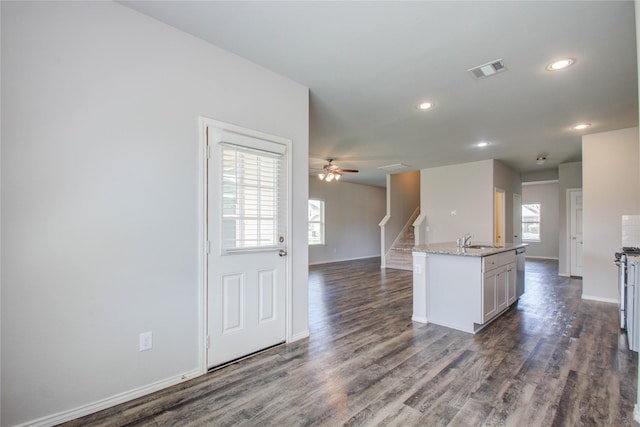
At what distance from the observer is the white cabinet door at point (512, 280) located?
409cm

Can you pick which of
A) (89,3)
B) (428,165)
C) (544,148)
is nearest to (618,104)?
(544,148)

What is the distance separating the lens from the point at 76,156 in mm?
1911

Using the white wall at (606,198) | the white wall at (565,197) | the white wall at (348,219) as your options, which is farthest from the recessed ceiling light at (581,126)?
the white wall at (348,219)

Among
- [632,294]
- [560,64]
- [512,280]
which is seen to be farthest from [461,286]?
[560,64]

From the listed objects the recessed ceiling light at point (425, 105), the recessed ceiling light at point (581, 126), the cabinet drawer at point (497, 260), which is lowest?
the cabinet drawer at point (497, 260)

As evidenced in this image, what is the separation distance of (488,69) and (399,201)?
257 inches

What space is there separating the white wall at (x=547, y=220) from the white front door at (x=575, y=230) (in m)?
3.96

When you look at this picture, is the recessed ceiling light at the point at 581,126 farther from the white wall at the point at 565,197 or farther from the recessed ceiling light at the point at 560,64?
the white wall at the point at 565,197

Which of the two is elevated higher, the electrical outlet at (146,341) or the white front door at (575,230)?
the white front door at (575,230)

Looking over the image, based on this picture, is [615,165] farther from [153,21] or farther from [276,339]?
[153,21]

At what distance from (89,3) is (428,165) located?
6900 mm

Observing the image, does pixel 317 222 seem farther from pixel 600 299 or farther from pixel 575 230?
pixel 600 299

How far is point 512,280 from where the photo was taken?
4.21 meters

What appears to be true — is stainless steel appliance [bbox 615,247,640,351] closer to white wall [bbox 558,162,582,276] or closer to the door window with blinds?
the door window with blinds
